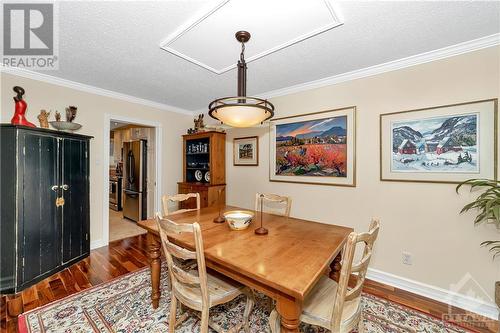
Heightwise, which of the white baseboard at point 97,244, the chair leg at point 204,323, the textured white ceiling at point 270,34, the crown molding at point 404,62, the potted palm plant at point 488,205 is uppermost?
the textured white ceiling at point 270,34

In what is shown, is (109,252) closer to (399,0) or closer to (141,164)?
(141,164)

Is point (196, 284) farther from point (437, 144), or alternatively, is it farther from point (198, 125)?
point (198, 125)

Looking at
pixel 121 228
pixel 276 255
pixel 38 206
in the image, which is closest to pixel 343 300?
pixel 276 255

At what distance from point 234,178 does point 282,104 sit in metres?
1.52

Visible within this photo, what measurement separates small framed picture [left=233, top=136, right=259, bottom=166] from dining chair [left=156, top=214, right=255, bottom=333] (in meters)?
2.19


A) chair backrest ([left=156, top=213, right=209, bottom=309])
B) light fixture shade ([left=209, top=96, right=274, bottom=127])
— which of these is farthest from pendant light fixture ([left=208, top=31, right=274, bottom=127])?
chair backrest ([left=156, top=213, right=209, bottom=309])

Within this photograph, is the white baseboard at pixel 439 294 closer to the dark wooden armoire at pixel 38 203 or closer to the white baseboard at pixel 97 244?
the dark wooden armoire at pixel 38 203

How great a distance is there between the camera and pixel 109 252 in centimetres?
313

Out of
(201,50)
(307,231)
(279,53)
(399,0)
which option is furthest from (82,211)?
(399,0)

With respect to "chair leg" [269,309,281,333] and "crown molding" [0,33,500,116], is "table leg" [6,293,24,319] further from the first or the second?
"crown molding" [0,33,500,116]

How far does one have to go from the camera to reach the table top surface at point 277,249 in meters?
1.08

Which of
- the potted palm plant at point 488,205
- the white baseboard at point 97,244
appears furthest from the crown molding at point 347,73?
the white baseboard at point 97,244

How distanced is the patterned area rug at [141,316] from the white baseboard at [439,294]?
15.4 inches

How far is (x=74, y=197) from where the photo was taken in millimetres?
2727
